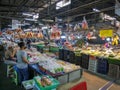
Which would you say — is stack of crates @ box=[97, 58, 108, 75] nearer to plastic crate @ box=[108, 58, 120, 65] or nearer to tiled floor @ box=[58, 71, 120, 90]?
plastic crate @ box=[108, 58, 120, 65]

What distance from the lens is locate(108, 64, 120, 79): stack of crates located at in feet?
19.7

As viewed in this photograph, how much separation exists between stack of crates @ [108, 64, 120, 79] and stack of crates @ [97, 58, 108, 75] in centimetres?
28

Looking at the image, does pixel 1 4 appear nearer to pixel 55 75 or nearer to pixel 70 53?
pixel 70 53

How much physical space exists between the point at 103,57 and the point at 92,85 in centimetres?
197

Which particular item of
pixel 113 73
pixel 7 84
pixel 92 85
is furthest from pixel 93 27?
pixel 7 84

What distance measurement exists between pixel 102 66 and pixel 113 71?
2.21 feet

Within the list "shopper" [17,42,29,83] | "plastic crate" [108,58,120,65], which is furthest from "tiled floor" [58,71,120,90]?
"shopper" [17,42,29,83]

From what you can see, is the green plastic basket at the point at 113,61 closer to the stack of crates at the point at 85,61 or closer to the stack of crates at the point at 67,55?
the stack of crates at the point at 85,61

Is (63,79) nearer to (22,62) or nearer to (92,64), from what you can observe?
(22,62)

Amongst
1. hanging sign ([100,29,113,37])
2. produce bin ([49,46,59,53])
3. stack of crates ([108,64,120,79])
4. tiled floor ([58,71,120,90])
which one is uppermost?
hanging sign ([100,29,113,37])

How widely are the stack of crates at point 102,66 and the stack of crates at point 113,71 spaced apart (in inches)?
11.1

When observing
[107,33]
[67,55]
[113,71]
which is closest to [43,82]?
[113,71]

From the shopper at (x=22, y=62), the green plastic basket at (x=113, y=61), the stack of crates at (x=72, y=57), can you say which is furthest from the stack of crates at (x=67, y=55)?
the shopper at (x=22, y=62)

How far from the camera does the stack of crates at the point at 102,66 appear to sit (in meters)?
6.58
